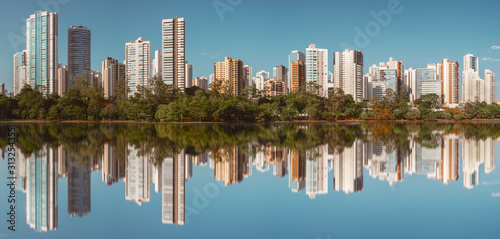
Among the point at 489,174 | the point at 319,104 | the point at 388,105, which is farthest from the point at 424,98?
the point at 489,174

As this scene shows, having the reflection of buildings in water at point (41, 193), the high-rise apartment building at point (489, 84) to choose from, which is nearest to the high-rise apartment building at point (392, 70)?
the high-rise apartment building at point (489, 84)

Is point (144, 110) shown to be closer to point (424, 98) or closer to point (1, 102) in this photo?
point (1, 102)

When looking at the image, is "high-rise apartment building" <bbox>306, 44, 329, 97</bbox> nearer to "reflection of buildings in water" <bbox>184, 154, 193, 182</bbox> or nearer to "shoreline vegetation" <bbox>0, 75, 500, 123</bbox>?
"shoreline vegetation" <bbox>0, 75, 500, 123</bbox>

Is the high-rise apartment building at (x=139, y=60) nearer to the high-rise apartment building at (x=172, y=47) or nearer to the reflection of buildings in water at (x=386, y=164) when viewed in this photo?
the high-rise apartment building at (x=172, y=47)

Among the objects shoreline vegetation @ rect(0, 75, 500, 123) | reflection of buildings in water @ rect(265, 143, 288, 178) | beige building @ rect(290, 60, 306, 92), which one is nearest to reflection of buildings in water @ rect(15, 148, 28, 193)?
reflection of buildings in water @ rect(265, 143, 288, 178)

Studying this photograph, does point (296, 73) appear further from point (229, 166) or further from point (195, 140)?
point (229, 166)
